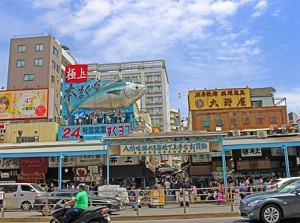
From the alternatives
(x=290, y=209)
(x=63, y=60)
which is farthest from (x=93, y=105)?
(x=63, y=60)

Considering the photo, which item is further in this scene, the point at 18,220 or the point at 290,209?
the point at 18,220

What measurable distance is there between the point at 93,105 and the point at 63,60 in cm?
4292

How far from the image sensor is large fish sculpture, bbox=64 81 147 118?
115ft

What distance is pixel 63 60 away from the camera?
7500cm

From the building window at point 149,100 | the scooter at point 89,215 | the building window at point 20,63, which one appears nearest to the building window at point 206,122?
the scooter at point 89,215

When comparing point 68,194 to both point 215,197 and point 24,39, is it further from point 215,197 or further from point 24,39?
point 24,39

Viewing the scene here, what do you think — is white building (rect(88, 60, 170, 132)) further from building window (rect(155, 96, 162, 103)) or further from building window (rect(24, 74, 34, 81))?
building window (rect(24, 74, 34, 81))

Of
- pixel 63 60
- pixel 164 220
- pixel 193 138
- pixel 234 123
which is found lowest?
pixel 164 220

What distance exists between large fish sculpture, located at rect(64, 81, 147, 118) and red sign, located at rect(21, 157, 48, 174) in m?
7.59

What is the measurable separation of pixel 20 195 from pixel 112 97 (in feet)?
53.5

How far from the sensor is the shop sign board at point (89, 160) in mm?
29016

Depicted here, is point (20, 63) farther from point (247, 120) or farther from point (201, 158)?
point (201, 158)

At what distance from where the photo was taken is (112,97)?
3494 centimetres

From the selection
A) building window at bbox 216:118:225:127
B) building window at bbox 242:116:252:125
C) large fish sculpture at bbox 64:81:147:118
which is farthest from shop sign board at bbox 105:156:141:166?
building window at bbox 242:116:252:125
